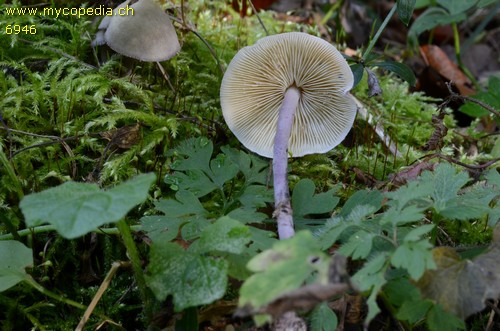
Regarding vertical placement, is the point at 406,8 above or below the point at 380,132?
above

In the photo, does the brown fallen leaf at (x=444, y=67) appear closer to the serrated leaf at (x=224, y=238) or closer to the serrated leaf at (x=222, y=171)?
the serrated leaf at (x=222, y=171)

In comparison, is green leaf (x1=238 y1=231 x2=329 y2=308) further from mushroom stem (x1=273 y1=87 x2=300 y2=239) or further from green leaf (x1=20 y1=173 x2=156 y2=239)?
mushroom stem (x1=273 y1=87 x2=300 y2=239)

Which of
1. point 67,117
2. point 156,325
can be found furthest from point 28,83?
point 156,325

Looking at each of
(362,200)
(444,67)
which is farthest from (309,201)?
(444,67)

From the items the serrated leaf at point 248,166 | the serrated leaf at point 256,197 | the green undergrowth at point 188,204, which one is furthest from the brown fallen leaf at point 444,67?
the serrated leaf at point 256,197

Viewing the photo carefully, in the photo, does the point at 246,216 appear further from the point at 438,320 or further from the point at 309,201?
the point at 438,320
